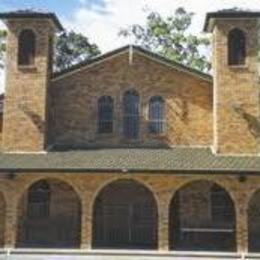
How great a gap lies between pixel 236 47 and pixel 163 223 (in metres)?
7.92

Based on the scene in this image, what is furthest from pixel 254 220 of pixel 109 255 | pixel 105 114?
pixel 105 114

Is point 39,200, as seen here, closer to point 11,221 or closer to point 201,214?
point 11,221

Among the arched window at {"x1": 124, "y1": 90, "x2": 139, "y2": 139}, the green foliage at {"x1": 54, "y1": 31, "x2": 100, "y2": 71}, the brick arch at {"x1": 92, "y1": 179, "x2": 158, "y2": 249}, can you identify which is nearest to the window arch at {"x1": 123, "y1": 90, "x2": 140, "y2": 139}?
the arched window at {"x1": 124, "y1": 90, "x2": 139, "y2": 139}

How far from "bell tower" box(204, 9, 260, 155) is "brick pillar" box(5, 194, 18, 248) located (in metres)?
7.87

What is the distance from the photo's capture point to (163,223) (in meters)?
24.3

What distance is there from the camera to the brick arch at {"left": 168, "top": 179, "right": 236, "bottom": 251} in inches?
1031

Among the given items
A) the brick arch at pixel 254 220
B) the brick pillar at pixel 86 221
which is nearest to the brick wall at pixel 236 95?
the brick arch at pixel 254 220

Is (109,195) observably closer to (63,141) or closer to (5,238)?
(63,141)

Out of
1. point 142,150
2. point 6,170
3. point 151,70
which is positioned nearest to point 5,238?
point 6,170

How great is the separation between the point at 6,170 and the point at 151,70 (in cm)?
777

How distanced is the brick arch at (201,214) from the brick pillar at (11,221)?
5.90 m

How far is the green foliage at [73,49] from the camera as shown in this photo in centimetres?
5122

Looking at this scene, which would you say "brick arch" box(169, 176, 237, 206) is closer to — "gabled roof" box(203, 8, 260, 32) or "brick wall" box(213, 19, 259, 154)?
"brick wall" box(213, 19, 259, 154)

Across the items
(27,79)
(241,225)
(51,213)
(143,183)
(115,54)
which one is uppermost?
(115,54)
